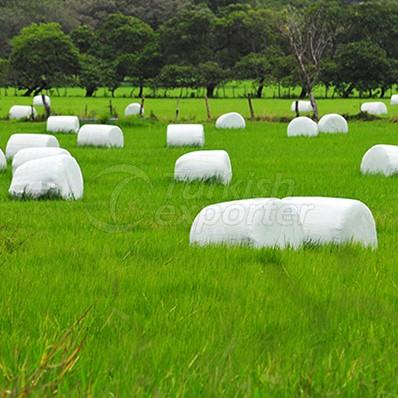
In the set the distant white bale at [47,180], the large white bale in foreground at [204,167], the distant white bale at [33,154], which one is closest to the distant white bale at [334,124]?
the large white bale in foreground at [204,167]

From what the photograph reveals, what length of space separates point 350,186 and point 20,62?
2339 inches

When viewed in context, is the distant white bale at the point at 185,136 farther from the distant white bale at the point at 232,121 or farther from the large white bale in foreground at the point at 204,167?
the distant white bale at the point at 232,121

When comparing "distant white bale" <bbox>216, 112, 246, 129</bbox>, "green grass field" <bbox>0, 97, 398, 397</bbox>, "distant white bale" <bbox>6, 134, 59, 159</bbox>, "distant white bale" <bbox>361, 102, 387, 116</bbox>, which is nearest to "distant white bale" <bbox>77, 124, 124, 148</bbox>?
"distant white bale" <bbox>6, 134, 59, 159</bbox>

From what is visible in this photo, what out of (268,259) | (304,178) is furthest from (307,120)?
(268,259)

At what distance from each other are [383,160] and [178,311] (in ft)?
35.2

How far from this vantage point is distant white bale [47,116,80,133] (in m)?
27.2

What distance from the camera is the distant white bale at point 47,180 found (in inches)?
438

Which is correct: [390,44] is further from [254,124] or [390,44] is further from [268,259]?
[268,259]

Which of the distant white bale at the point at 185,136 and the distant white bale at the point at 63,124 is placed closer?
the distant white bale at the point at 185,136

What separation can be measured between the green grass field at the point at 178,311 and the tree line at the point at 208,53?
53.0 metres

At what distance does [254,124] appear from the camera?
3303 cm

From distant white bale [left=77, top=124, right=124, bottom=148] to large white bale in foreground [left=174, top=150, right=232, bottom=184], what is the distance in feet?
27.0

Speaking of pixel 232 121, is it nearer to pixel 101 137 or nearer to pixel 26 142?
pixel 101 137

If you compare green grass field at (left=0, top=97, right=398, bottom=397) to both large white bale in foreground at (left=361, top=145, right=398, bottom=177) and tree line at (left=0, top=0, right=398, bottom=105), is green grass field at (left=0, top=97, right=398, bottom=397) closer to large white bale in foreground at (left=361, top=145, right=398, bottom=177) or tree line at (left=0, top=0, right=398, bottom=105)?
large white bale in foreground at (left=361, top=145, right=398, bottom=177)
